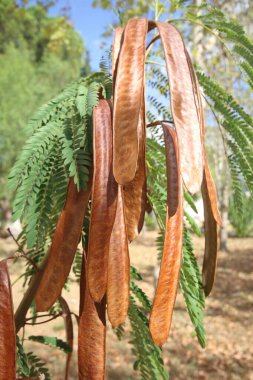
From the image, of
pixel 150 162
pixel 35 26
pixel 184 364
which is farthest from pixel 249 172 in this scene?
pixel 35 26

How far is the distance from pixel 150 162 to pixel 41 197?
0.87 feet

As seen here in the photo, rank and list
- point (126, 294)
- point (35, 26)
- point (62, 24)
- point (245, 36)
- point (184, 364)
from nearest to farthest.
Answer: point (126, 294) → point (245, 36) → point (184, 364) → point (62, 24) → point (35, 26)

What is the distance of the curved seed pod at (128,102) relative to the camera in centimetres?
45

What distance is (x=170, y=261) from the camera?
1.53 ft

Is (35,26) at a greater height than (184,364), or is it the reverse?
(35,26)

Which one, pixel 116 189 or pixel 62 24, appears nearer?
pixel 116 189

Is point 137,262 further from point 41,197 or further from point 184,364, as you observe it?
point 41,197

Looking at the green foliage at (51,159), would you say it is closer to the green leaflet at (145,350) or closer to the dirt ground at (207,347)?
the green leaflet at (145,350)

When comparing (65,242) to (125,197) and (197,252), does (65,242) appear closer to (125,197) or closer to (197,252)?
(125,197)

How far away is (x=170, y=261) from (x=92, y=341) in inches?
6.5

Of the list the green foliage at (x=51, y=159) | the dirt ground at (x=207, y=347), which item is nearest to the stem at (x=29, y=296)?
the green foliage at (x=51, y=159)

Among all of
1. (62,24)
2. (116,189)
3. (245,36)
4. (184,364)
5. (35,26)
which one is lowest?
(184,364)

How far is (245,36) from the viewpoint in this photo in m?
0.81

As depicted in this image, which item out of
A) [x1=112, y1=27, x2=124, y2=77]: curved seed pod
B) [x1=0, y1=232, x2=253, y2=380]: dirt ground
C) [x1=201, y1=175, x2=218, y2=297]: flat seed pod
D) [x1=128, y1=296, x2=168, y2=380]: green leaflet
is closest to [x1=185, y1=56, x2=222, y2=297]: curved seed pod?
[x1=201, y1=175, x2=218, y2=297]: flat seed pod
